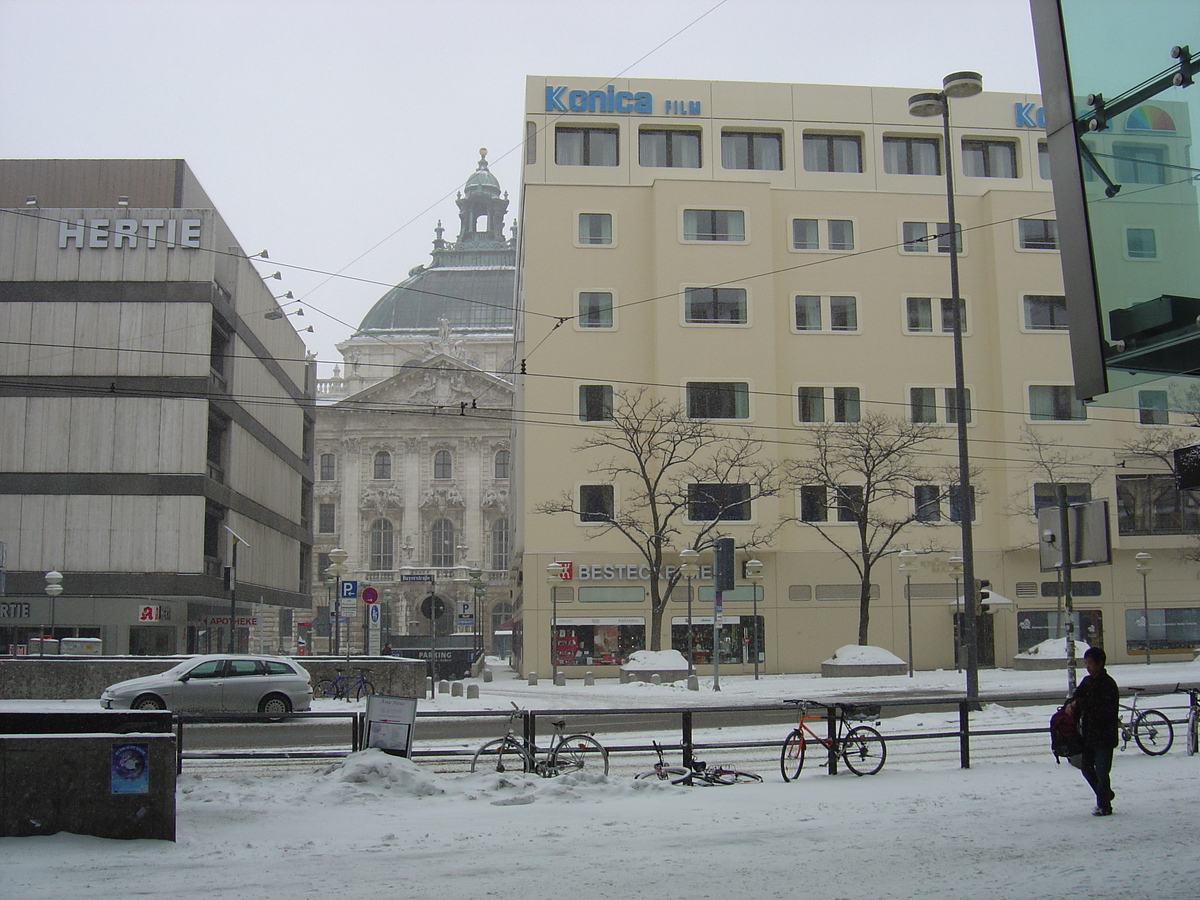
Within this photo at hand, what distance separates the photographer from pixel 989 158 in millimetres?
47812

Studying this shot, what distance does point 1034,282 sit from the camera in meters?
45.7

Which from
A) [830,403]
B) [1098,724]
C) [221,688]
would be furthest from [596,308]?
[1098,724]

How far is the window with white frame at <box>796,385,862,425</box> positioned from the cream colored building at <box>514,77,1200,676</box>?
0.09 metres

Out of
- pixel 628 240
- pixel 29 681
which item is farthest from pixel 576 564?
pixel 29 681

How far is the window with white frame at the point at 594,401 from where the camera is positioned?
44000 mm

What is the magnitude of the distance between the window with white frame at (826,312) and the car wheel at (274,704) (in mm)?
27537

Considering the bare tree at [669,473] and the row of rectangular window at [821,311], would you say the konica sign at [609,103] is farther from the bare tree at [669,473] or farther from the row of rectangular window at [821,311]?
the bare tree at [669,473]

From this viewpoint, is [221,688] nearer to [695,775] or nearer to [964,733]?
[695,775]

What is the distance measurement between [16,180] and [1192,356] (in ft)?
156

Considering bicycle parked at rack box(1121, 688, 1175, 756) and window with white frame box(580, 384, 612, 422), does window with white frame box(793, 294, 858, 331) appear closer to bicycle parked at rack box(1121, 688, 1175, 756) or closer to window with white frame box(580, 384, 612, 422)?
window with white frame box(580, 384, 612, 422)

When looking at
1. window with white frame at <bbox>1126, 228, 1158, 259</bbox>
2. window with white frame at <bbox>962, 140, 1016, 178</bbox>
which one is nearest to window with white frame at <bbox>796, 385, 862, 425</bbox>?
window with white frame at <bbox>962, 140, 1016, 178</bbox>

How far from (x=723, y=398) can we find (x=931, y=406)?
27.4ft

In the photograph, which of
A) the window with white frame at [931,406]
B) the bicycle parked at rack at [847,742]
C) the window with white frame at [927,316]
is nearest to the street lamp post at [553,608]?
the window with white frame at [931,406]

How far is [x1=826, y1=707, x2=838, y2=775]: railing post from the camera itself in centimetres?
1357
